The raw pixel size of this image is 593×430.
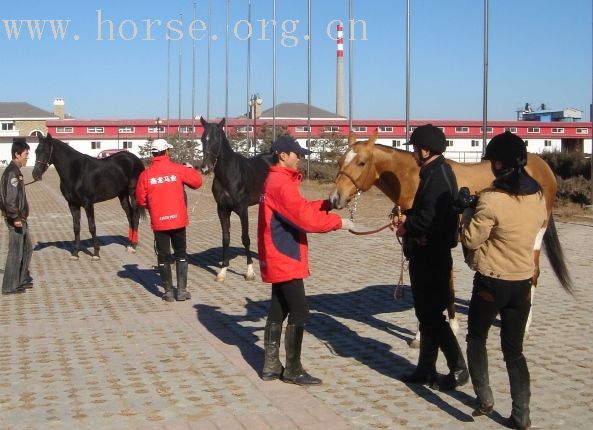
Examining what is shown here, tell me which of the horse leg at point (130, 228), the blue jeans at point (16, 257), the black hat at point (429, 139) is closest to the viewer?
the black hat at point (429, 139)

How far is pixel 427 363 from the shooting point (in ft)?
20.7

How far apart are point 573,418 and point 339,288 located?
571cm

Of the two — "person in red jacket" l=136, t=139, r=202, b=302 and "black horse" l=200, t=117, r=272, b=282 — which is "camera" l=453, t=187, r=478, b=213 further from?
"black horse" l=200, t=117, r=272, b=282

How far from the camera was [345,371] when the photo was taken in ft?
→ 22.5

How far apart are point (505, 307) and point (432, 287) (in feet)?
2.96

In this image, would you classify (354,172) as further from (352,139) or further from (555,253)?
(555,253)

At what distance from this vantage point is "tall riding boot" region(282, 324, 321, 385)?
21.1 ft

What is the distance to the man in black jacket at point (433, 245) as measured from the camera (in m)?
5.83

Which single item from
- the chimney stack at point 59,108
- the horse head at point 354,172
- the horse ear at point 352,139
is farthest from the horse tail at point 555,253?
the chimney stack at point 59,108

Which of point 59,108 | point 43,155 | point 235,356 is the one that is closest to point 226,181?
point 43,155

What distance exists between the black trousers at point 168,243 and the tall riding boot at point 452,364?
5.10m

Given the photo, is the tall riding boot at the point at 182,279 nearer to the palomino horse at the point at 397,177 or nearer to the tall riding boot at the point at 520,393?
the palomino horse at the point at 397,177

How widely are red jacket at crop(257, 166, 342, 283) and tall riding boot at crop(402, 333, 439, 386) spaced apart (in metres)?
1.12

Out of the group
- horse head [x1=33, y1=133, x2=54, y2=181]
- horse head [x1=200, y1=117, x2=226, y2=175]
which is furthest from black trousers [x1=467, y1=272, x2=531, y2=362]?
horse head [x1=33, y1=133, x2=54, y2=181]
